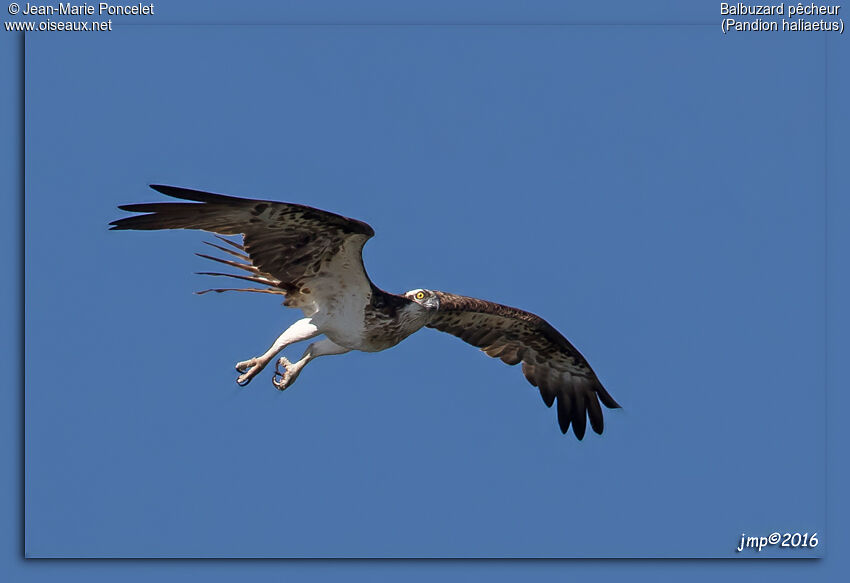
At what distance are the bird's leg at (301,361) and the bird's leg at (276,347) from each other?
0.88ft

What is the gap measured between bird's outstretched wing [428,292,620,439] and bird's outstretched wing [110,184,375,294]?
2.22 metres

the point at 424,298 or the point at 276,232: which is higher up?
the point at 276,232

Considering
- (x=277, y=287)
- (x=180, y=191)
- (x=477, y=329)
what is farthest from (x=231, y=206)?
(x=477, y=329)

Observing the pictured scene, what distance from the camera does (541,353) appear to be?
18406 mm

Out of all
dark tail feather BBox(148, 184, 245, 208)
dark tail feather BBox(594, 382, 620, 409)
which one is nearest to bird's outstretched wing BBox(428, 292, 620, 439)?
dark tail feather BBox(594, 382, 620, 409)

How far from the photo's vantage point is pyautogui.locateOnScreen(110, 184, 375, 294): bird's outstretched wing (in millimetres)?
14258

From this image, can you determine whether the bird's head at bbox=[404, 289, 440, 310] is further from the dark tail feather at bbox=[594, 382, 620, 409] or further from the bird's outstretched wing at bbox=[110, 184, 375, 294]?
the dark tail feather at bbox=[594, 382, 620, 409]

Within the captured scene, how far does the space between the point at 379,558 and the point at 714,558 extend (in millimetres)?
3283

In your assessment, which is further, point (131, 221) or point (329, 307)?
point (329, 307)

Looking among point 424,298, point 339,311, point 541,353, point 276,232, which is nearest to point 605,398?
point 541,353

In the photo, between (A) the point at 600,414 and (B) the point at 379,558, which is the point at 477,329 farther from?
(B) the point at 379,558

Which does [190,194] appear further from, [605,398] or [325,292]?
[605,398]

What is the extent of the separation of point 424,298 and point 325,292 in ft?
3.85

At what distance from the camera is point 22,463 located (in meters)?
15.8
